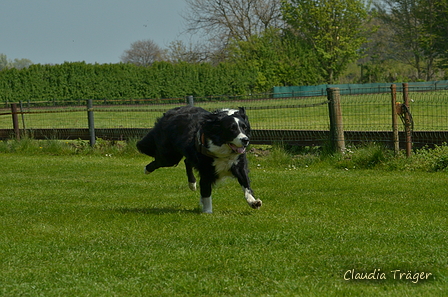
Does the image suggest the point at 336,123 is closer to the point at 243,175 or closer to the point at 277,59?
the point at 243,175

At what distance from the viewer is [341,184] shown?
31.2 ft

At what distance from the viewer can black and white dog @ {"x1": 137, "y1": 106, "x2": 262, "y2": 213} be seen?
7.15m

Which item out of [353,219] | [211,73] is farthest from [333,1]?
[353,219]

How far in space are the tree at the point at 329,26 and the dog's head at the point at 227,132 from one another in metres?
53.7

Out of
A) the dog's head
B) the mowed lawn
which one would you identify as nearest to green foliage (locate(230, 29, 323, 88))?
the mowed lawn

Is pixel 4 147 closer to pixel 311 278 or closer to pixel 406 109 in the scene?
pixel 406 109

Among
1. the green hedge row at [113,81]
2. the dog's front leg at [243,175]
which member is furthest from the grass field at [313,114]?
the green hedge row at [113,81]

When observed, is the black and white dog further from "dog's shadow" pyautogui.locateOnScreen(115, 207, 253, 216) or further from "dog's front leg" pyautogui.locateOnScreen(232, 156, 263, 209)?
"dog's shadow" pyautogui.locateOnScreen(115, 207, 253, 216)

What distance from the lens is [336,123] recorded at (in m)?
12.1

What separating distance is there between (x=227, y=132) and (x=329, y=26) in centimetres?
5543

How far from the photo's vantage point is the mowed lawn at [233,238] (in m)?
4.40

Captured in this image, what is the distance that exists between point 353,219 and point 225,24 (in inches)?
2290

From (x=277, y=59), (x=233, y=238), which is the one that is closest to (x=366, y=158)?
(x=233, y=238)

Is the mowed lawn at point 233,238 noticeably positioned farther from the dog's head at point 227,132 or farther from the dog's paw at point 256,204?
the dog's head at point 227,132
